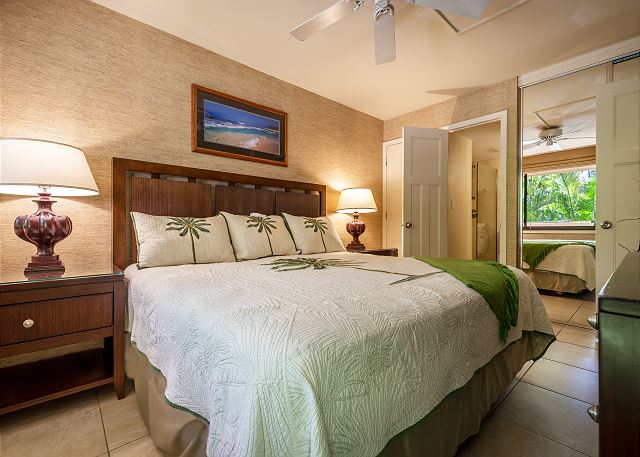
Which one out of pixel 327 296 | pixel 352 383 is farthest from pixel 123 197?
pixel 352 383

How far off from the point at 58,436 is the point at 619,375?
201 centimetres

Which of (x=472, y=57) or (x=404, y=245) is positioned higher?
(x=472, y=57)

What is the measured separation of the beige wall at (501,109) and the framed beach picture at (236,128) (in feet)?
6.50

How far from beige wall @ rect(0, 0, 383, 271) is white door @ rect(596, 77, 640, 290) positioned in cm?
302

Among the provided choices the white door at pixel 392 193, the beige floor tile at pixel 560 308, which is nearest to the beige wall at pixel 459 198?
the white door at pixel 392 193

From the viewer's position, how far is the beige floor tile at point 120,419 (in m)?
1.30

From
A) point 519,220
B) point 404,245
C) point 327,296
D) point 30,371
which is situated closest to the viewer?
point 327,296

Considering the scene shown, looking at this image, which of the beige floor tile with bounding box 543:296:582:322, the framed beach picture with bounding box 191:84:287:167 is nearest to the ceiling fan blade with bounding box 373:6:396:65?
the framed beach picture with bounding box 191:84:287:167

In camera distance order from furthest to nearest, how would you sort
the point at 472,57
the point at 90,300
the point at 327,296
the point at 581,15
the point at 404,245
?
1. the point at 404,245
2. the point at 472,57
3. the point at 581,15
4. the point at 90,300
5. the point at 327,296

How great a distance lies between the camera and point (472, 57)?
2604 millimetres

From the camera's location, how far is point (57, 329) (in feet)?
4.66

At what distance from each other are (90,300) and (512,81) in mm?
4003

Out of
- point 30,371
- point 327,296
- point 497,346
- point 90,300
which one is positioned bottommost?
point 30,371

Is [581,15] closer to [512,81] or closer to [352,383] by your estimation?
[512,81]
